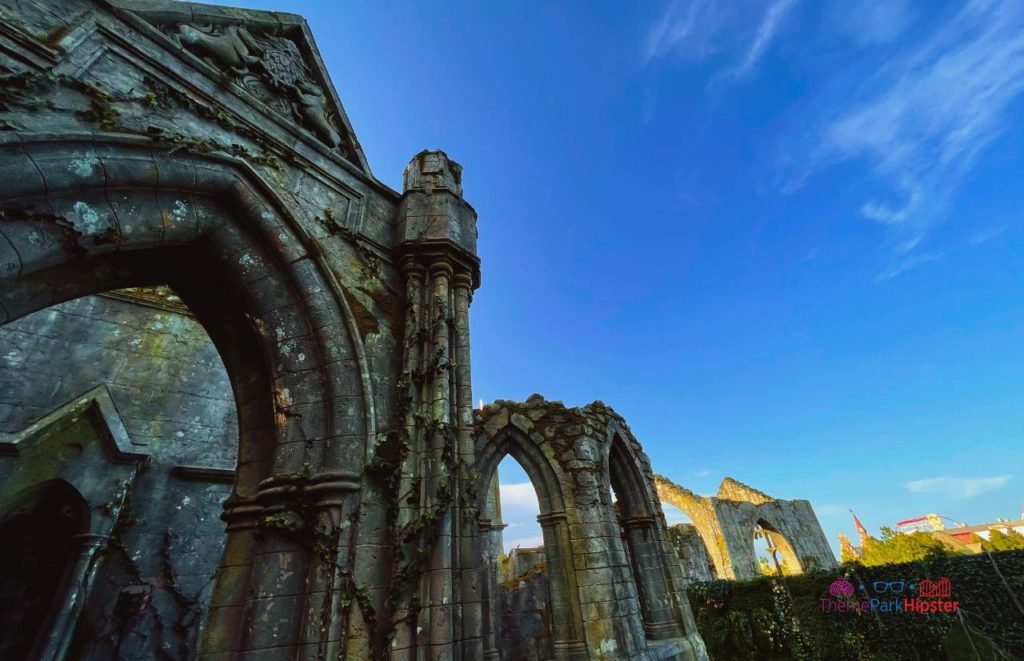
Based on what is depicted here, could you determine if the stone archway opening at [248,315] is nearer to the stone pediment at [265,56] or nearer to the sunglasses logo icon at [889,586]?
the stone pediment at [265,56]

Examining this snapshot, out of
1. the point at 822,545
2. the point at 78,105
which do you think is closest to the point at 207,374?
the point at 78,105

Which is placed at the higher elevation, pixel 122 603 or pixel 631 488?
pixel 631 488

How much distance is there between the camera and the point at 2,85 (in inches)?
80.8

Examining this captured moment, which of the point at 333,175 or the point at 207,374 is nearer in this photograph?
the point at 333,175

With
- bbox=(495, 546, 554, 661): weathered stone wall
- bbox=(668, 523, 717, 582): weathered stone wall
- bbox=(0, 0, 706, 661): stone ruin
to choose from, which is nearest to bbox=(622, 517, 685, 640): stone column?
bbox=(495, 546, 554, 661): weathered stone wall

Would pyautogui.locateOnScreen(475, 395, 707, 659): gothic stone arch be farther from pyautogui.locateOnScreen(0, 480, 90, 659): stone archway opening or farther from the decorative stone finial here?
pyautogui.locateOnScreen(0, 480, 90, 659): stone archway opening

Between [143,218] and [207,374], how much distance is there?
454cm

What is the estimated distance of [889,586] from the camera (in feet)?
26.0

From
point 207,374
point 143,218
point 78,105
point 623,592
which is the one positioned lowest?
point 623,592

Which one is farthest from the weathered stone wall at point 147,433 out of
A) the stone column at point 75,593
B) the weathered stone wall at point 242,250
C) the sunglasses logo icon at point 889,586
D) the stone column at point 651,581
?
the sunglasses logo icon at point 889,586

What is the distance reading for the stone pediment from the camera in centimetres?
335

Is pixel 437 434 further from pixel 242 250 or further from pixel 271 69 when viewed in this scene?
pixel 271 69

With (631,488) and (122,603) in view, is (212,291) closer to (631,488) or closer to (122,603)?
(122,603)

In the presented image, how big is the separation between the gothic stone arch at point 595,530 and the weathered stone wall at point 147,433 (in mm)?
4126
